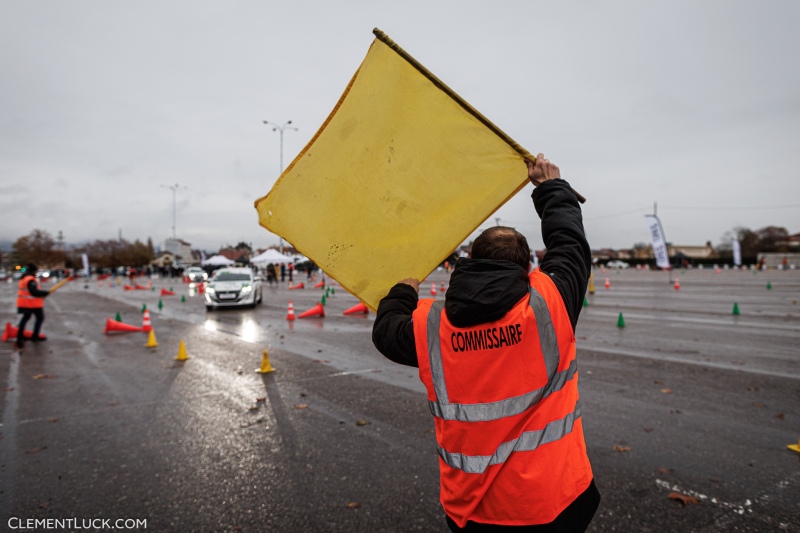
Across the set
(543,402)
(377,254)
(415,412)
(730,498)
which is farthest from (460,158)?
(415,412)

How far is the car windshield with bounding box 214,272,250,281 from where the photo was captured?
19188 millimetres

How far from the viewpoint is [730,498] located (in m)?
3.44

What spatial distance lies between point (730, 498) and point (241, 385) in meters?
5.81

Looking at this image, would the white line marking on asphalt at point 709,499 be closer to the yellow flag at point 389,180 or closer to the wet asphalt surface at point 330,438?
the wet asphalt surface at point 330,438

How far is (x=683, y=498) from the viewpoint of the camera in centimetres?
346

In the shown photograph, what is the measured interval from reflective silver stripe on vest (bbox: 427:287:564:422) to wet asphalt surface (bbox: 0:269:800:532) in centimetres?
180

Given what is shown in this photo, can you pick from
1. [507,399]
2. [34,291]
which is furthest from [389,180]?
[34,291]

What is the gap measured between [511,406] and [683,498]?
8.61 ft

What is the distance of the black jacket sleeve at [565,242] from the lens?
Result: 6.32 feet

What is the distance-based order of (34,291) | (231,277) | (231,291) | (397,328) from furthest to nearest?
(231,277), (231,291), (34,291), (397,328)

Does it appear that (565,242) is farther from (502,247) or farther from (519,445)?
(519,445)

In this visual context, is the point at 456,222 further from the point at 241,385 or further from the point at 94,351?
the point at 94,351

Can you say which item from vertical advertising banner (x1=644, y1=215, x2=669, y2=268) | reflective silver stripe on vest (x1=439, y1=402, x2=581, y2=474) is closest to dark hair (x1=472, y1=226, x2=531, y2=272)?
reflective silver stripe on vest (x1=439, y1=402, x2=581, y2=474)

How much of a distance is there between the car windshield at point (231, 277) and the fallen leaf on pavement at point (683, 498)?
18.0 metres
